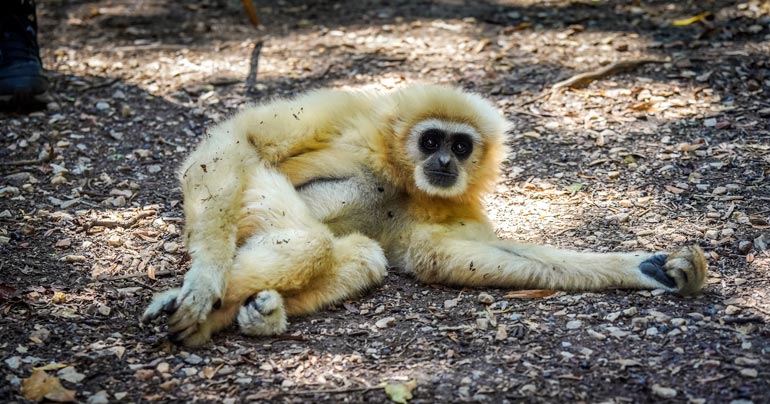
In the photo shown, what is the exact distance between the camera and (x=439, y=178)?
4.49 m

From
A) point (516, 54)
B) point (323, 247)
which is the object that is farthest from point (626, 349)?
point (516, 54)

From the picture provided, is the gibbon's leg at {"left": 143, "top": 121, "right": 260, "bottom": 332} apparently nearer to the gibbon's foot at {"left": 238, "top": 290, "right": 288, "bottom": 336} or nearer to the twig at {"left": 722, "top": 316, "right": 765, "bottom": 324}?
the gibbon's foot at {"left": 238, "top": 290, "right": 288, "bottom": 336}

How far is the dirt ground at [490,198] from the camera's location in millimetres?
3398

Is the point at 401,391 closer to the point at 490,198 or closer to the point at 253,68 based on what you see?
the point at 490,198

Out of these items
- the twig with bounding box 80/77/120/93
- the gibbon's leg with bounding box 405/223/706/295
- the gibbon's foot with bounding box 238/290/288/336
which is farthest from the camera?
the twig with bounding box 80/77/120/93

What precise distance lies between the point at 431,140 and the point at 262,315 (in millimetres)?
1518

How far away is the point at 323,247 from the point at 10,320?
1.53 m

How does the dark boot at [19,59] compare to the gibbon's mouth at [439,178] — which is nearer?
the gibbon's mouth at [439,178]

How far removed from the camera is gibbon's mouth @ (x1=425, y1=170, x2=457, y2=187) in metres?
4.49

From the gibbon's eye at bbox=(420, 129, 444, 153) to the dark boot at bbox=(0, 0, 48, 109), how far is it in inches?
133

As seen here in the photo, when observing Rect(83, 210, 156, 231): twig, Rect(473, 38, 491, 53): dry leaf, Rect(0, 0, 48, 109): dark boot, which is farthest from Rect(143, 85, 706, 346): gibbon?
Rect(473, 38, 491, 53): dry leaf

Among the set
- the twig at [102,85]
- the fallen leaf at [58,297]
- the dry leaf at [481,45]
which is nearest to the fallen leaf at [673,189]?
the dry leaf at [481,45]

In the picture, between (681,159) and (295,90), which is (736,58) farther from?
(295,90)

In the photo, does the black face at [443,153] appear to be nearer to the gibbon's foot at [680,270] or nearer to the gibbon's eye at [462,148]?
the gibbon's eye at [462,148]
